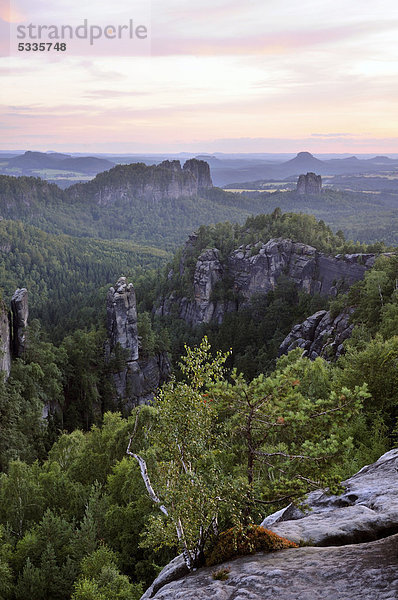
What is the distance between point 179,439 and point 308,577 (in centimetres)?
390

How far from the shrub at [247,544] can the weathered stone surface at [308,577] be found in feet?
0.66

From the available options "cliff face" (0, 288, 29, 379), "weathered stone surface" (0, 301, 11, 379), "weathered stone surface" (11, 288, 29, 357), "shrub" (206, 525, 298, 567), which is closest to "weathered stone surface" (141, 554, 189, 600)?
"shrub" (206, 525, 298, 567)

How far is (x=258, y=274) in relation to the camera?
314ft

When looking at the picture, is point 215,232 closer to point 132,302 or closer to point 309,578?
point 132,302

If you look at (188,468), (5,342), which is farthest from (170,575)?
(5,342)

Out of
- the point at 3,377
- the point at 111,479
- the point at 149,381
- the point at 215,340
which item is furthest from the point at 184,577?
the point at 215,340

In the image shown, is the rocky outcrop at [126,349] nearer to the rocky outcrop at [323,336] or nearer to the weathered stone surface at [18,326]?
the weathered stone surface at [18,326]

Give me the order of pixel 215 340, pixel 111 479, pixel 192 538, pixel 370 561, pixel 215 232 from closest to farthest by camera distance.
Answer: pixel 370 561, pixel 192 538, pixel 111 479, pixel 215 340, pixel 215 232

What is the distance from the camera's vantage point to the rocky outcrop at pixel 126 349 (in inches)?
2805

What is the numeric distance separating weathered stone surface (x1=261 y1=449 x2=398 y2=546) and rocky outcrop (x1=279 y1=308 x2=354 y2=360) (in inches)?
1365

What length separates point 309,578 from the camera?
828 cm

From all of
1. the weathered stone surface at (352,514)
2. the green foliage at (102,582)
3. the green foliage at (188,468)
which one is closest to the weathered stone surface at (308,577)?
the weathered stone surface at (352,514)

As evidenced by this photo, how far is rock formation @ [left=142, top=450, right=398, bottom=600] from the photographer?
7.79 meters

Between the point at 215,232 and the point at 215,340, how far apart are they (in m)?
37.1
